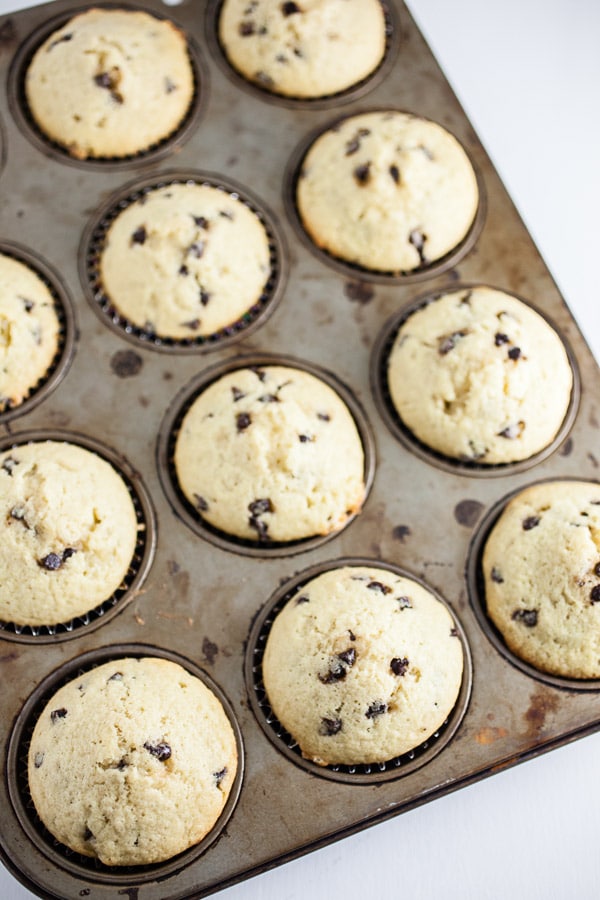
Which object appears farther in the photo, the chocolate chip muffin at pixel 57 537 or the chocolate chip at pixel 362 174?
the chocolate chip at pixel 362 174

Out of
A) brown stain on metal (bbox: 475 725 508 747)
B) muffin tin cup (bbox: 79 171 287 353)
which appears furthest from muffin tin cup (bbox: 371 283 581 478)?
brown stain on metal (bbox: 475 725 508 747)

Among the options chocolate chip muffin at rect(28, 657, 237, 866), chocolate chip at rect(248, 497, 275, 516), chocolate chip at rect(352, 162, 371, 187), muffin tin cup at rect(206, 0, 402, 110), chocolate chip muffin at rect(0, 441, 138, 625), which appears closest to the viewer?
chocolate chip muffin at rect(28, 657, 237, 866)

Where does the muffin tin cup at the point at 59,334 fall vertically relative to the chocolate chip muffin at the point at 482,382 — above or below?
above

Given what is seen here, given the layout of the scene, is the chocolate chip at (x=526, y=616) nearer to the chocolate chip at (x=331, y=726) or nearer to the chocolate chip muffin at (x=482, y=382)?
the chocolate chip muffin at (x=482, y=382)

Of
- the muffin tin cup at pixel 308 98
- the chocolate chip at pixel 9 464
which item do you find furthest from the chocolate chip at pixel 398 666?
the muffin tin cup at pixel 308 98

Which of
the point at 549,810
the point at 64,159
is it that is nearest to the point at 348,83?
the point at 64,159

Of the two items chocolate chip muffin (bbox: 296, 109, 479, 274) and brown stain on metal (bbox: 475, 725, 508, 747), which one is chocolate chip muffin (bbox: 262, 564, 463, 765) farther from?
chocolate chip muffin (bbox: 296, 109, 479, 274)

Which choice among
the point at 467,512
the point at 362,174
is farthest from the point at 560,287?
the point at 467,512
